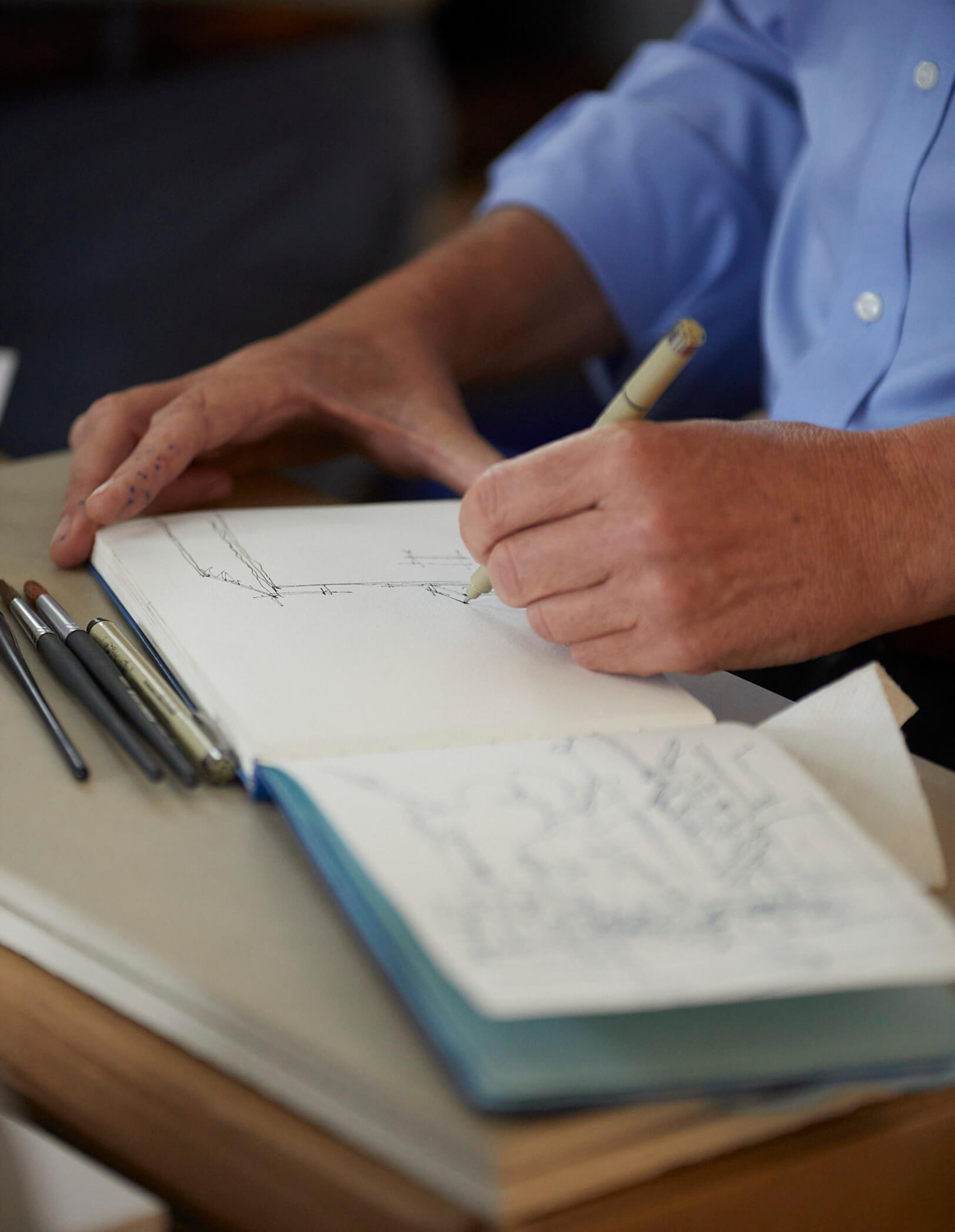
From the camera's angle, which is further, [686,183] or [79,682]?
[686,183]

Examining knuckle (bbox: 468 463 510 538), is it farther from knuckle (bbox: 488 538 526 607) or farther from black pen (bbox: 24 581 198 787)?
black pen (bbox: 24 581 198 787)

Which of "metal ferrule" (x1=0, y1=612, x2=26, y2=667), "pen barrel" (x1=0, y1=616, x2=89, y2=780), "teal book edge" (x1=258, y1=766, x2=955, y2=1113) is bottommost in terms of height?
"teal book edge" (x1=258, y1=766, x2=955, y2=1113)

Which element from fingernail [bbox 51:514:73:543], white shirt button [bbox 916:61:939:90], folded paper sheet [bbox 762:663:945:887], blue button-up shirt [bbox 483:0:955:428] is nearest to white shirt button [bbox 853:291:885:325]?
blue button-up shirt [bbox 483:0:955:428]

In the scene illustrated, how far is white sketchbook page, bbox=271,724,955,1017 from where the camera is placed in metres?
0.28

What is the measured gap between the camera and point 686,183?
856mm

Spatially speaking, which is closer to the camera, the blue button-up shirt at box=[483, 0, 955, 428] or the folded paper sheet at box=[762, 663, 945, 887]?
the folded paper sheet at box=[762, 663, 945, 887]

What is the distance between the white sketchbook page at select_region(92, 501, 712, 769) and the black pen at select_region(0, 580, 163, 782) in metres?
0.03

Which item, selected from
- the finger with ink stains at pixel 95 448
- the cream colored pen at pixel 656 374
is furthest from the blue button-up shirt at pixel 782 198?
the finger with ink stains at pixel 95 448

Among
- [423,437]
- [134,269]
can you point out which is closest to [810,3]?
[423,437]

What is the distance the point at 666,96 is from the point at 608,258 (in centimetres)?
14

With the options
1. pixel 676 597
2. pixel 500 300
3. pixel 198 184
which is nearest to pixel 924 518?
pixel 676 597

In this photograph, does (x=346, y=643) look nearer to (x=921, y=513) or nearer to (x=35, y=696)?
(x=35, y=696)

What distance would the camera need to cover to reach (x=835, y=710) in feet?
1.37

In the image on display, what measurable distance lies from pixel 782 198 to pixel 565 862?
0.69 m
